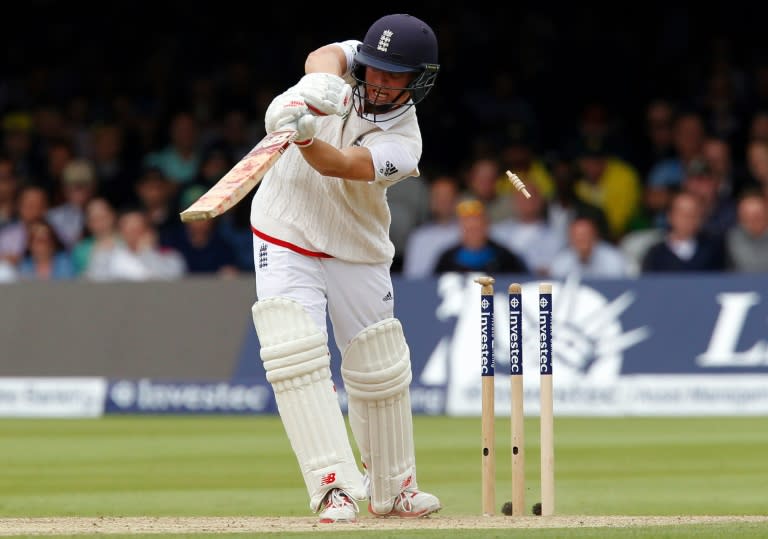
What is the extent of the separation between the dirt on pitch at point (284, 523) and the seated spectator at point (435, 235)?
594cm

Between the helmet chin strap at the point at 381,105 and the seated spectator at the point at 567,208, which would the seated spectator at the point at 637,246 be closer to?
the seated spectator at the point at 567,208

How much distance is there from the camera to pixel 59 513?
566 centimetres

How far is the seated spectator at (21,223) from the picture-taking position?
39.0ft

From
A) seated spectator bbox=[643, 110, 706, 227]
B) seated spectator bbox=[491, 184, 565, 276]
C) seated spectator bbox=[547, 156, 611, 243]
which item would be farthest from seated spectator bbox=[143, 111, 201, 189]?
seated spectator bbox=[643, 110, 706, 227]

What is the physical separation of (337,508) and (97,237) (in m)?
7.04

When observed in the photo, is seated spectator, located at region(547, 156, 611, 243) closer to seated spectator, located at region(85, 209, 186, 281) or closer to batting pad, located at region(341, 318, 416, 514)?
seated spectator, located at region(85, 209, 186, 281)

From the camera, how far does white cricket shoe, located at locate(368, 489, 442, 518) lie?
5457 millimetres

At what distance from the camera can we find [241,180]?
4.87 meters

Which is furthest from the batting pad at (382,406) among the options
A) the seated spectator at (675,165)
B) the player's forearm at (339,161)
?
the seated spectator at (675,165)

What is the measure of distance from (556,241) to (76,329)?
340 centimetres

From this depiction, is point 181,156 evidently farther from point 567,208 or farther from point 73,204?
point 567,208

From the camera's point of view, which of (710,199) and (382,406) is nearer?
(382,406)

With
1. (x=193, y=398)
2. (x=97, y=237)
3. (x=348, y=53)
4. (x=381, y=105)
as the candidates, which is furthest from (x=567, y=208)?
(x=381, y=105)

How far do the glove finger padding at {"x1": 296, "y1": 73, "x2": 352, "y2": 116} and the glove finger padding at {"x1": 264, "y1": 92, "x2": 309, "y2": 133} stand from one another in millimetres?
22
